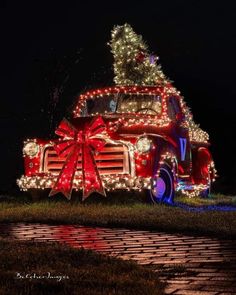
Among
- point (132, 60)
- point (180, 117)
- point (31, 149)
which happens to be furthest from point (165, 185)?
point (132, 60)

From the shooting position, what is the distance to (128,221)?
9336mm

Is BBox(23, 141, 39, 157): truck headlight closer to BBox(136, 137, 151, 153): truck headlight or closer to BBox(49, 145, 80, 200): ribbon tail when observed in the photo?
BBox(49, 145, 80, 200): ribbon tail

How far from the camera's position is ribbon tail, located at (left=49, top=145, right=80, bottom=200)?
12.4m

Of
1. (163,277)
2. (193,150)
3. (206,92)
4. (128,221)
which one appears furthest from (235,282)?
(206,92)

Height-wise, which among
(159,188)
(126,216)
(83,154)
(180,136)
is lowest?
(126,216)

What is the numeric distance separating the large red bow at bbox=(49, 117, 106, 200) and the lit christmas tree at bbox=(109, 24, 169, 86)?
302 inches

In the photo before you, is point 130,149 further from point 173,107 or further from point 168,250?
point 168,250

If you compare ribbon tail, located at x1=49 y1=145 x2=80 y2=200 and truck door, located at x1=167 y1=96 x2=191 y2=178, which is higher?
truck door, located at x1=167 y1=96 x2=191 y2=178

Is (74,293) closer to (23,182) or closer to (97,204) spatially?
(97,204)

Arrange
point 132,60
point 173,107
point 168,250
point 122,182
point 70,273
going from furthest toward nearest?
point 132,60, point 173,107, point 122,182, point 168,250, point 70,273

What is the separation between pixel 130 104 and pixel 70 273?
867 centimetres

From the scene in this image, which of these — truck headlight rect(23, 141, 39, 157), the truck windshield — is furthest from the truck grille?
the truck windshield

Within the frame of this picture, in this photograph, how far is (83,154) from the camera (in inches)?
489

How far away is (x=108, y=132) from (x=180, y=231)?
424 centimetres
